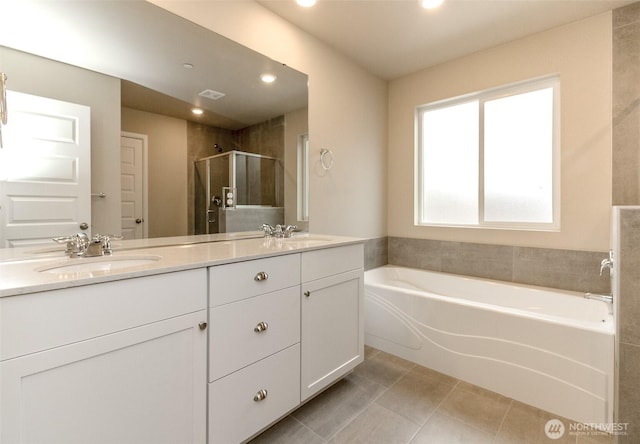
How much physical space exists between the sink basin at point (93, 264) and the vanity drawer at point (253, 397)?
61 cm

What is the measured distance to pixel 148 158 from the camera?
1.52m

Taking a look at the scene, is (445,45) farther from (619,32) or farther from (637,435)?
(637,435)

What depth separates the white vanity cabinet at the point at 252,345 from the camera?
1.19 m

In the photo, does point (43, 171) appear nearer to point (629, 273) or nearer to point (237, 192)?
point (237, 192)

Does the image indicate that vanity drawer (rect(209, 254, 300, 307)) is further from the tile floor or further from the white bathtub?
the white bathtub

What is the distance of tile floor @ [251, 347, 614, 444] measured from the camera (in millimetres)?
1463

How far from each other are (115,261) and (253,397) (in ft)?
2.76

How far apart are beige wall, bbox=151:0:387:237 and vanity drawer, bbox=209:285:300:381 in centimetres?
100

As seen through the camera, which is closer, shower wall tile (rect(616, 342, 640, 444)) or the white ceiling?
shower wall tile (rect(616, 342, 640, 444))

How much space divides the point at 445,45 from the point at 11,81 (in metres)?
2.74

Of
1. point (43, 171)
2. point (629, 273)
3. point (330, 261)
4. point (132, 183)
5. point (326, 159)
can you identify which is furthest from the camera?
point (326, 159)

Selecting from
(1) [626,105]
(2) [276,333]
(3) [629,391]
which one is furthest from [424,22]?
(3) [629,391]

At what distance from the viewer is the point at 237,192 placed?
1.94 metres

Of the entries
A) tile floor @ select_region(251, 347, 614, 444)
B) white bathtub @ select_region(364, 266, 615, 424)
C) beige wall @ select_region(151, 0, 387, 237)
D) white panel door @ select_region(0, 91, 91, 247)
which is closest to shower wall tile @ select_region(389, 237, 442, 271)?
beige wall @ select_region(151, 0, 387, 237)
